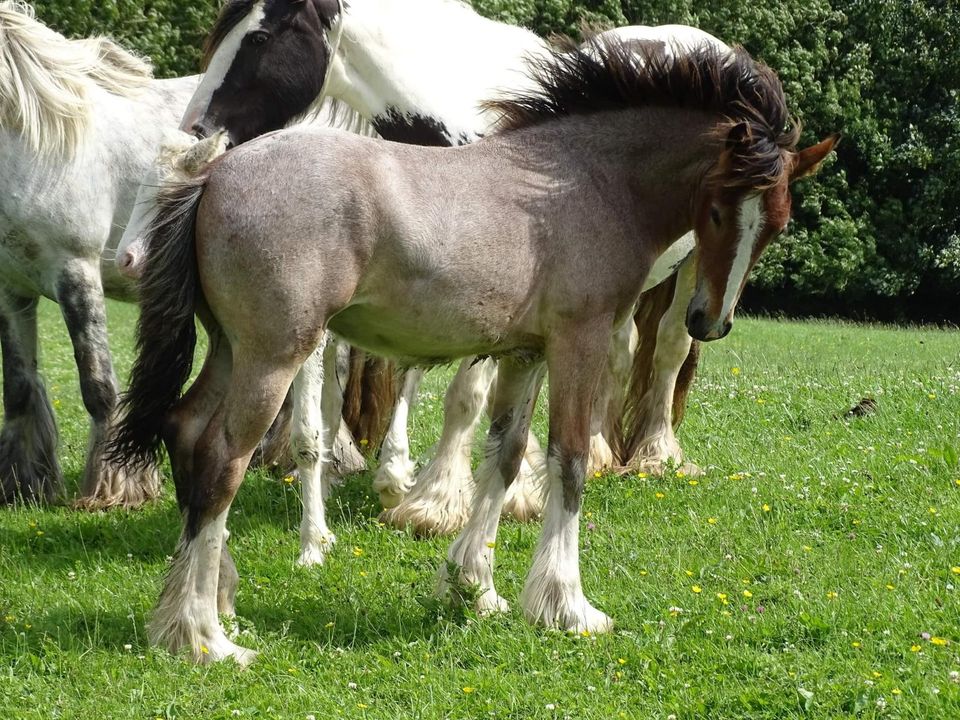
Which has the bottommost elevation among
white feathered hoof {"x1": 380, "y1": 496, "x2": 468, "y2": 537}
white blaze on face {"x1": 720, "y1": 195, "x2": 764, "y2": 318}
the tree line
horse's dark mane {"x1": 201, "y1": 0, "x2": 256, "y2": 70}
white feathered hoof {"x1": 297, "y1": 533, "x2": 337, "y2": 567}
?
the tree line

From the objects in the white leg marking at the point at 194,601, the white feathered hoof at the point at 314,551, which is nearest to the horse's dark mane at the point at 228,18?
the white feathered hoof at the point at 314,551

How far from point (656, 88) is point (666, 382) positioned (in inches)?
129

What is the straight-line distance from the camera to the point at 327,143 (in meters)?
4.28

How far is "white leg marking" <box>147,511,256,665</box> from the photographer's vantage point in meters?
4.26

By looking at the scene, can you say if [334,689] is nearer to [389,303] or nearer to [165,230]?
[389,303]

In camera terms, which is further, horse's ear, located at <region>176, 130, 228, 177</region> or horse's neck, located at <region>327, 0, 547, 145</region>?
horse's neck, located at <region>327, 0, 547, 145</region>

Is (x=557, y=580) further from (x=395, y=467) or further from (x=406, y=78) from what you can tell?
(x=406, y=78)

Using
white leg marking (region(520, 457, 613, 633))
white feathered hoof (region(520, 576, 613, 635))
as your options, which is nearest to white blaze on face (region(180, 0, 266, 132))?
white leg marking (region(520, 457, 613, 633))

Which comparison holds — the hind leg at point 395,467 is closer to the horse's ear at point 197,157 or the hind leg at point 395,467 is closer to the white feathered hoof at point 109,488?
the white feathered hoof at point 109,488

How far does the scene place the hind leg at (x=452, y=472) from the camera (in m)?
6.32

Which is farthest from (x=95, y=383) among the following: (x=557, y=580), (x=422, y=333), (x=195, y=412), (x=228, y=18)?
(x=557, y=580)

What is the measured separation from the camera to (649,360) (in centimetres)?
798

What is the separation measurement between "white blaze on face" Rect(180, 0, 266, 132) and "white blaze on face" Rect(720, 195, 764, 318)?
8.63ft

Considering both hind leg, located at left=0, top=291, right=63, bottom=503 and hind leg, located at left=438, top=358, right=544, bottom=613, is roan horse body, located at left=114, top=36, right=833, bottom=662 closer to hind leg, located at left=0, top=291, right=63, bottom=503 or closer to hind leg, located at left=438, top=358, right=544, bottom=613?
hind leg, located at left=438, top=358, right=544, bottom=613
